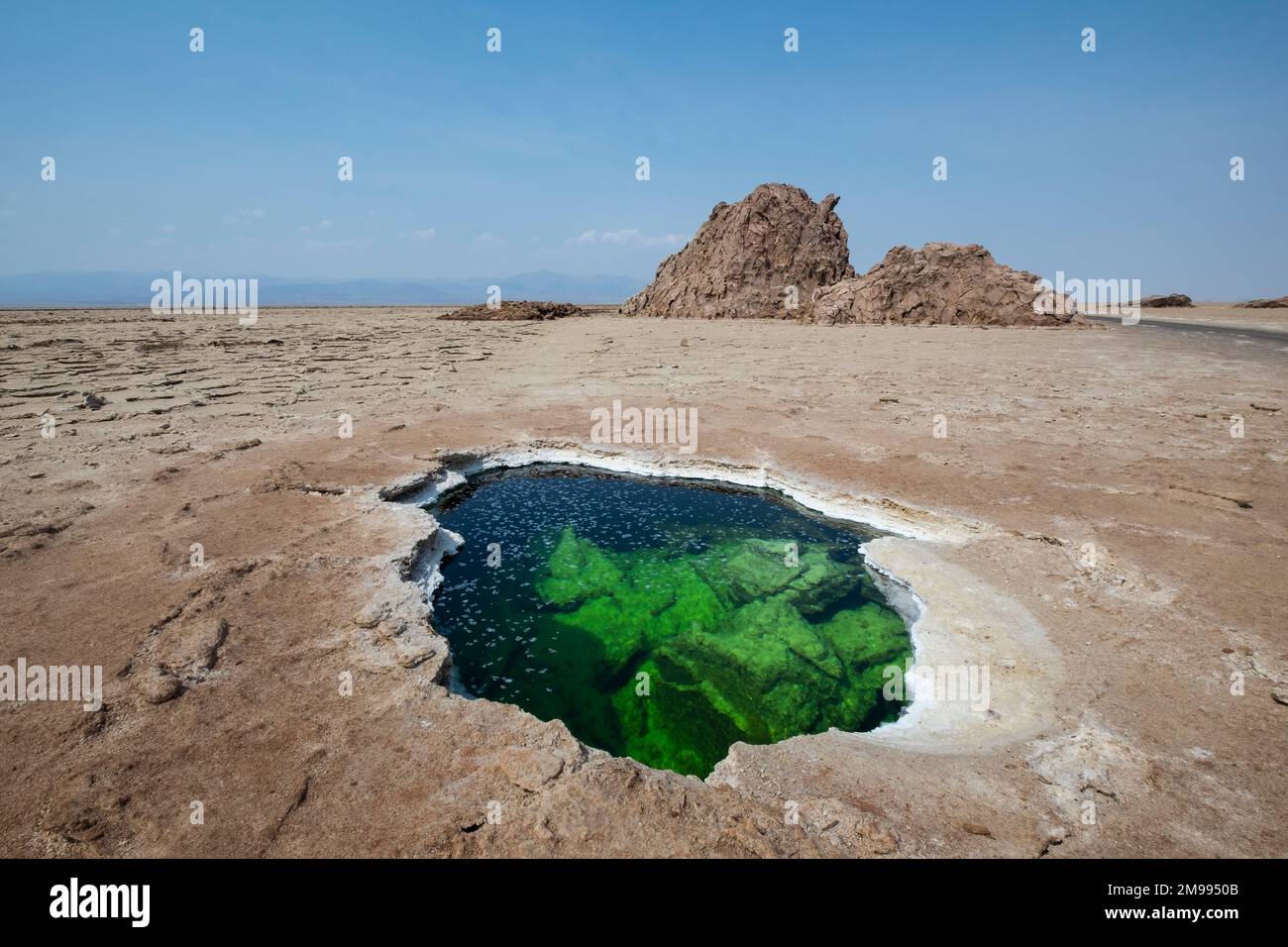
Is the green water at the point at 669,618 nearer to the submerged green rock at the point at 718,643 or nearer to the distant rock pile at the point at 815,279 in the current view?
the submerged green rock at the point at 718,643

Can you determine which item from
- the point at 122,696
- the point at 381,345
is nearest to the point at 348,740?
the point at 122,696

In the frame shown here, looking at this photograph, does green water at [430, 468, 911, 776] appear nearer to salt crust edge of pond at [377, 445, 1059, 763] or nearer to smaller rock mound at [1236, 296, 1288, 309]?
salt crust edge of pond at [377, 445, 1059, 763]

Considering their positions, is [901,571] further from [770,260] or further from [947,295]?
[770,260]

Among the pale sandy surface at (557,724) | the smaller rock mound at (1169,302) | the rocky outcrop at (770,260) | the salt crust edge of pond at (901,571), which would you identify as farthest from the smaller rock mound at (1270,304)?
the salt crust edge of pond at (901,571)

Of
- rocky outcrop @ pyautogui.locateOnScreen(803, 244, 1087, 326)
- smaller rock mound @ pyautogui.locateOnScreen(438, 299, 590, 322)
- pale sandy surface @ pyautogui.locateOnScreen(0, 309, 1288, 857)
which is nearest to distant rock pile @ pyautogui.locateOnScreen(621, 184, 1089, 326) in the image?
rocky outcrop @ pyautogui.locateOnScreen(803, 244, 1087, 326)
